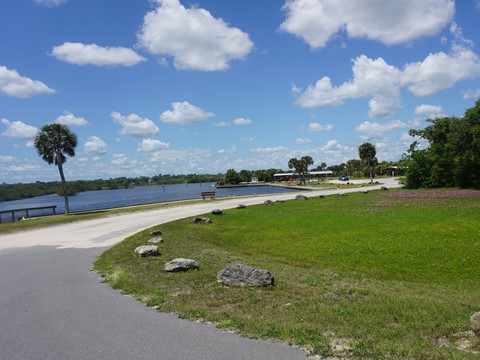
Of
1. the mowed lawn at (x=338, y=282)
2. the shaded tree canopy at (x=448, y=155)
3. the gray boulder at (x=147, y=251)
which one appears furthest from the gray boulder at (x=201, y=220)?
the shaded tree canopy at (x=448, y=155)

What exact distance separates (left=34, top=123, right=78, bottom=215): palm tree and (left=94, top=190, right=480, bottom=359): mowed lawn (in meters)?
29.8

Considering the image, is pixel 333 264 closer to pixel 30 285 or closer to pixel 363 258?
pixel 363 258

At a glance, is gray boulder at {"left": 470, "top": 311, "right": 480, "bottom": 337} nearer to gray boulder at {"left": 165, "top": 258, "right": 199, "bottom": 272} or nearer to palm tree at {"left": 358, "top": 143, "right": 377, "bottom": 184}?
gray boulder at {"left": 165, "top": 258, "right": 199, "bottom": 272}

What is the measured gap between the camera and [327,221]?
28172mm

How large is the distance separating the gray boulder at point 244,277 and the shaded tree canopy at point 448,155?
50025mm

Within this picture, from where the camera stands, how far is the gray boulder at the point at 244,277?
445 inches

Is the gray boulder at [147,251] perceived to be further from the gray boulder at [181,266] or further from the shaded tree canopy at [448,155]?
the shaded tree canopy at [448,155]

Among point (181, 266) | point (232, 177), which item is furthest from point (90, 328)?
point (232, 177)

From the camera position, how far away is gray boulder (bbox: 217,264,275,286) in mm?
11297

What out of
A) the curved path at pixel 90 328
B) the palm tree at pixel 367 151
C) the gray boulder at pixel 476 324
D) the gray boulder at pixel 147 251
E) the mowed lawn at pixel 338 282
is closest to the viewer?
the gray boulder at pixel 476 324

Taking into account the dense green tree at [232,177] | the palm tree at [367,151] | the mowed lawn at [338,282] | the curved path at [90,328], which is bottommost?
the mowed lawn at [338,282]

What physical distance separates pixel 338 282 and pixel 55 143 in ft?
154

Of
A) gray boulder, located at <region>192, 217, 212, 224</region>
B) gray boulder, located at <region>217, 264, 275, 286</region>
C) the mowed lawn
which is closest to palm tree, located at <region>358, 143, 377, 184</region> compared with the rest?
the mowed lawn

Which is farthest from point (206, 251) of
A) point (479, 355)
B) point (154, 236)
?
point (479, 355)
